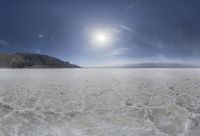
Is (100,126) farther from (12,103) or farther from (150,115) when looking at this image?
(12,103)

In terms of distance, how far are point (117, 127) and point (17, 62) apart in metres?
196

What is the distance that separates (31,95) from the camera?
35.8 ft

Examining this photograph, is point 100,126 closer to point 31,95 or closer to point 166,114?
point 166,114

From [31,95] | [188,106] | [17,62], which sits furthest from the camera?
[17,62]

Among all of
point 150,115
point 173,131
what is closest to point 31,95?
point 150,115

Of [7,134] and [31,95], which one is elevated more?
[31,95]

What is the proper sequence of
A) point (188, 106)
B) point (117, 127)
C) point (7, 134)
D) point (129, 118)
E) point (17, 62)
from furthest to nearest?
point (17, 62) → point (188, 106) → point (129, 118) → point (117, 127) → point (7, 134)

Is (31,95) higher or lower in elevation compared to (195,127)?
higher

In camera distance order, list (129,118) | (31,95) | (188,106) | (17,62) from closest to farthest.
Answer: (129,118) < (188,106) < (31,95) < (17,62)

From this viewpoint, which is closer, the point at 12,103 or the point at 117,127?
the point at 117,127

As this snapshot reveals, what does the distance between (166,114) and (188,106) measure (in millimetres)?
1595

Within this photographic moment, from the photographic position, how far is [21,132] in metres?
7.12

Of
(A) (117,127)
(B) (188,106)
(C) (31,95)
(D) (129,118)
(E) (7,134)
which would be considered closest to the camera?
(E) (7,134)

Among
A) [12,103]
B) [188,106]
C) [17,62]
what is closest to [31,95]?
[12,103]
